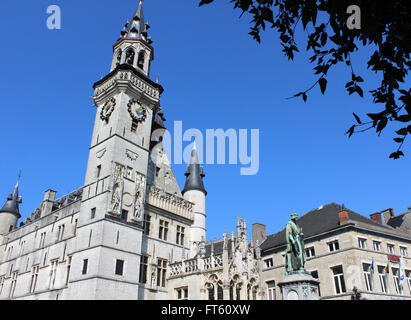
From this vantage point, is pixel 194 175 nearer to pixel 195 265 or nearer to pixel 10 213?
pixel 195 265

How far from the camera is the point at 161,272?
25.6 meters

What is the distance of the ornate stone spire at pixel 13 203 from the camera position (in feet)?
133

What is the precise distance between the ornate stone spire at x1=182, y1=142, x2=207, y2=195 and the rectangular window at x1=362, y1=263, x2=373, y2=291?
49.3 ft

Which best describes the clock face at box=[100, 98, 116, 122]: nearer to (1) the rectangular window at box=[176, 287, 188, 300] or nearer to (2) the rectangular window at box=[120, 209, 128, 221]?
(2) the rectangular window at box=[120, 209, 128, 221]

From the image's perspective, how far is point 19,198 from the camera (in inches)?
1668

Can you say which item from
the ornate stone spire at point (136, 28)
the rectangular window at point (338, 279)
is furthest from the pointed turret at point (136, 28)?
the rectangular window at point (338, 279)

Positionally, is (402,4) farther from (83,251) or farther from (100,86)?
(100,86)

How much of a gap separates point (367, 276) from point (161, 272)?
610 inches

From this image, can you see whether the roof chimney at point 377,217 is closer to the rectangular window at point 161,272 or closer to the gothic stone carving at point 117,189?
the rectangular window at point 161,272

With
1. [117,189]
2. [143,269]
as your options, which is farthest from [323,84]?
[143,269]

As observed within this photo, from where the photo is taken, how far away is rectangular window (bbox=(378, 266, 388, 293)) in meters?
25.6
